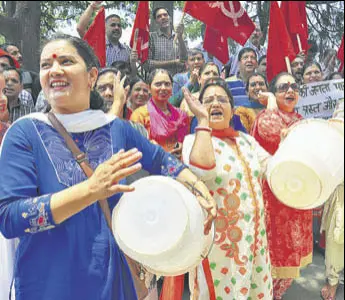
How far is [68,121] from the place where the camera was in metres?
1.49

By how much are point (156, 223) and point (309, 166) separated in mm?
641

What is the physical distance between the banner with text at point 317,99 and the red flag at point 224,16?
78cm

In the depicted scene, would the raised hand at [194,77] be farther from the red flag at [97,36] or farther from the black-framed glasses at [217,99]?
the black-framed glasses at [217,99]

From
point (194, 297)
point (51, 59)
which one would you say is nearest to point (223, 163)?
point (194, 297)

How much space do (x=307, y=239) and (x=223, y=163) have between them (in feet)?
4.19

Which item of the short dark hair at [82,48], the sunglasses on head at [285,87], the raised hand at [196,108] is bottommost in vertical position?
the raised hand at [196,108]

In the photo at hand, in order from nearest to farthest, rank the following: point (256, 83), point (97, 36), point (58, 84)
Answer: point (58, 84) < point (256, 83) < point (97, 36)

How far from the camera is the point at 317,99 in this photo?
4.33m

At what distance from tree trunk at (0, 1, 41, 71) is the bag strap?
636 cm

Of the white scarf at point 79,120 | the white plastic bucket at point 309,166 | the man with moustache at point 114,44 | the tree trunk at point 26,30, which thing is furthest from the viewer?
the tree trunk at point 26,30

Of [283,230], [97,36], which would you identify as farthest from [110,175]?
[97,36]

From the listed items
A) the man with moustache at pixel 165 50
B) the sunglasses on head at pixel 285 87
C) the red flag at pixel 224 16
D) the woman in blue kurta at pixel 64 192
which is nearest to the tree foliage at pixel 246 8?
the man with moustache at pixel 165 50

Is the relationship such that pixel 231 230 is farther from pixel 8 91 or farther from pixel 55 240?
pixel 8 91

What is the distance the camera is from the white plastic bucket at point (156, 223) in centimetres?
133
